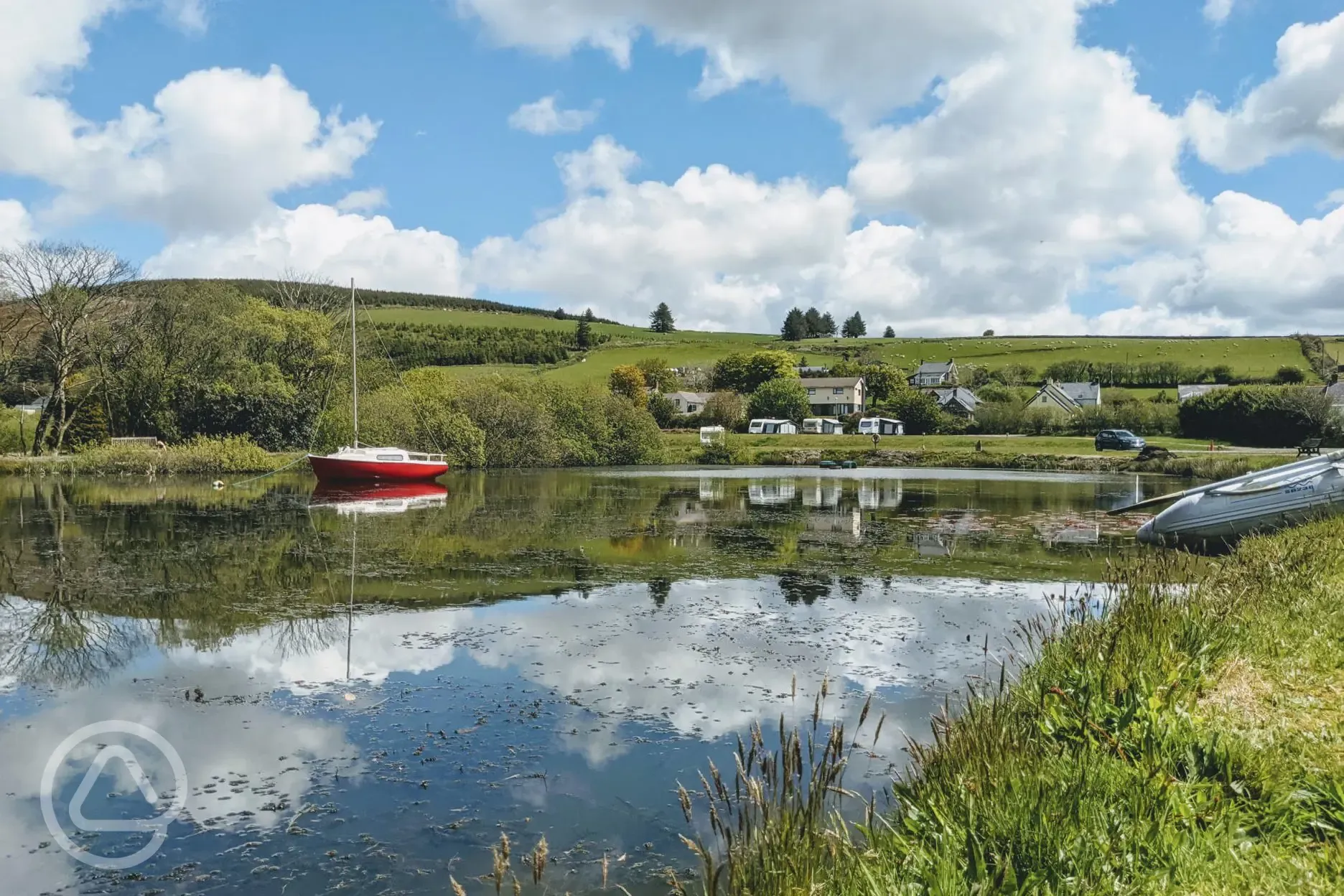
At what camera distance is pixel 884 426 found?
8950 centimetres

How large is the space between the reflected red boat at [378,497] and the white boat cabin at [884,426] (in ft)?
191

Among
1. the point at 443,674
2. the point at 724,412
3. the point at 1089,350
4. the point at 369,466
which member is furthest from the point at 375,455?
the point at 1089,350

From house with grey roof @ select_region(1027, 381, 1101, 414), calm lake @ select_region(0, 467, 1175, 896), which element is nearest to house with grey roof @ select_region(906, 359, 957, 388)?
house with grey roof @ select_region(1027, 381, 1101, 414)

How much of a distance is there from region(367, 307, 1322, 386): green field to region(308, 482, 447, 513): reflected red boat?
54.3 meters

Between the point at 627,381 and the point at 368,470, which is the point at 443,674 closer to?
the point at 368,470

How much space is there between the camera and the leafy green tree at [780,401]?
94188 millimetres

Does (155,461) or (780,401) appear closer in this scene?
(155,461)

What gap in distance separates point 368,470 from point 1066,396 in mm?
77043

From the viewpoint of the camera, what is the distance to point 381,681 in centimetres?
890

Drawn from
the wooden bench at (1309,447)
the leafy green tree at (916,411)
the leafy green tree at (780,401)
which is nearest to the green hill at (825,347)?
the leafy green tree at (780,401)

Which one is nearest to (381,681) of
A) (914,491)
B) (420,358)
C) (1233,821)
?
(1233,821)

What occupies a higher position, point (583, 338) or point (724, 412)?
point (583, 338)

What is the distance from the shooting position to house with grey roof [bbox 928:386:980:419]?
9681cm

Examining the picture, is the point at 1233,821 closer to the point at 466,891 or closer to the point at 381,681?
the point at 466,891
